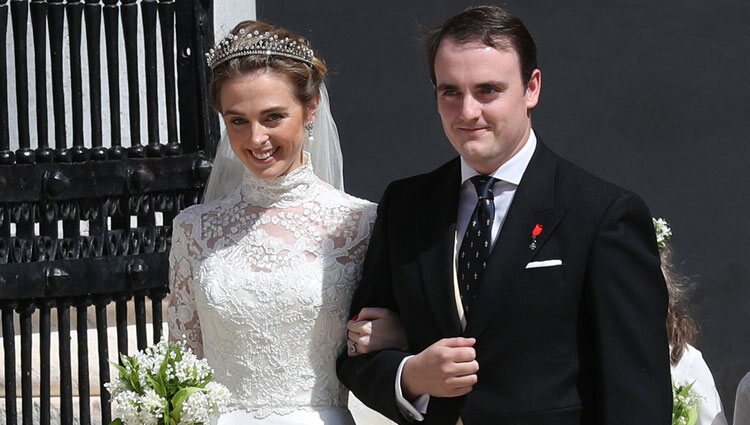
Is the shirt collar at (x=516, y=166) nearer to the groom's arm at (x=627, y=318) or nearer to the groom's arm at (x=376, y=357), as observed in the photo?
the groom's arm at (x=627, y=318)

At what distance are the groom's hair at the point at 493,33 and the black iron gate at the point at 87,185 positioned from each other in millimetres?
1481

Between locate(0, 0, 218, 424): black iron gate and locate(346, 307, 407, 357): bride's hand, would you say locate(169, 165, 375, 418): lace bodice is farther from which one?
locate(0, 0, 218, 424): black iron gate

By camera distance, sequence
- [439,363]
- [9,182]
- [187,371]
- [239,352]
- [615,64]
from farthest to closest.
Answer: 1. [615,64]
2. [9,182]
3. [239,352]
4. [187,371]
5. [439,363]

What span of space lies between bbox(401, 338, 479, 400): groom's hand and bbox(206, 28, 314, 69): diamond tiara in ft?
3.06

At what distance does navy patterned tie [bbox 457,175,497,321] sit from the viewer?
3150 millimetres

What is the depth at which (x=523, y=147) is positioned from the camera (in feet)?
10.5

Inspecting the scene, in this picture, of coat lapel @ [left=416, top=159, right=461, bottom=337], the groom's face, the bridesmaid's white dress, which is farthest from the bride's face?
the bridesmaid's white dress

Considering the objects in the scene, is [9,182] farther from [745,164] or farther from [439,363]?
[745,164]

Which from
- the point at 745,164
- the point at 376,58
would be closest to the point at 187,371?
the point at 376,58

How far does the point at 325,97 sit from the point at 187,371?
0.90m

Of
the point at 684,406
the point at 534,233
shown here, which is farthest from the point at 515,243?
the point at 684,406

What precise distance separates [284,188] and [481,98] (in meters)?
0.84

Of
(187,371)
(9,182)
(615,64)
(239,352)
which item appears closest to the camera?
(187,371)

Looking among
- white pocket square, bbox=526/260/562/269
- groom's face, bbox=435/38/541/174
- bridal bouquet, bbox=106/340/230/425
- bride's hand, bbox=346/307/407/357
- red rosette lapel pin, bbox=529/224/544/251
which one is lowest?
bridal bouquet, bbox=106/340/230/425
